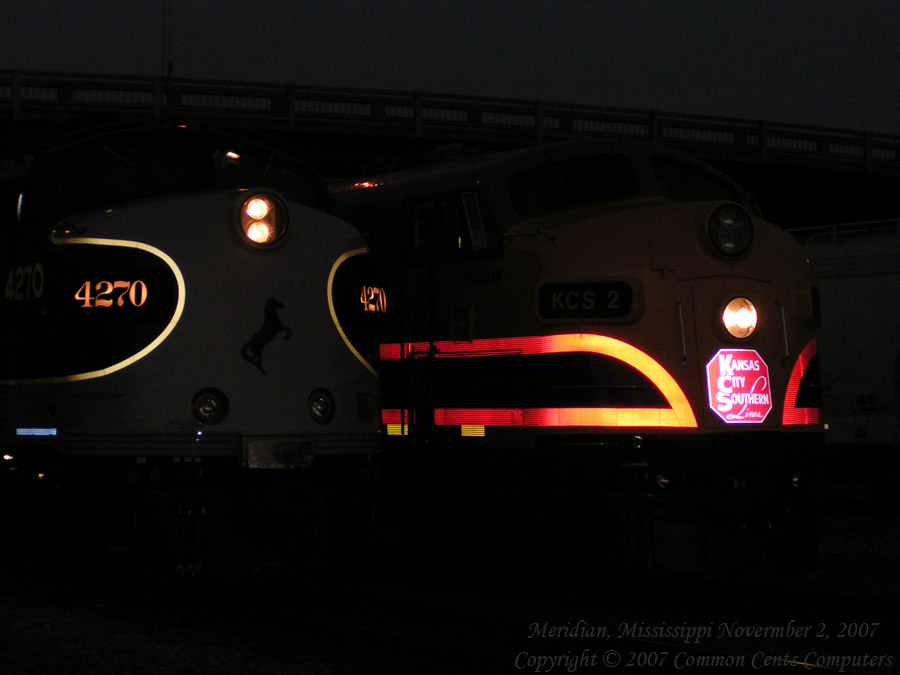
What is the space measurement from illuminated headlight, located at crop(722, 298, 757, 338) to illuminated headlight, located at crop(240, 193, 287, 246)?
11.2ft

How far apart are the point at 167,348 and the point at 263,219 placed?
117 cm

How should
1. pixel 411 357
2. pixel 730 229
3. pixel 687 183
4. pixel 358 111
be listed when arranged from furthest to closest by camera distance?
pixel 358 111, pixel 687 183, pixel 411 357, pixel 730 229

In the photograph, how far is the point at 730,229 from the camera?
33.8 feet

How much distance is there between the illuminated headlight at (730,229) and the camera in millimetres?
10203

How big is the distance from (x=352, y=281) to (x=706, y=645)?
385 centimetres

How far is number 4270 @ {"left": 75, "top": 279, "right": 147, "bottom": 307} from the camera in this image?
30.0ft

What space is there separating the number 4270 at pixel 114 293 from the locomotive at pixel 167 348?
0.5 inches

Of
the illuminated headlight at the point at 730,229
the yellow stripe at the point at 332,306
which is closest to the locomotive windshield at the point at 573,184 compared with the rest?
the illuminated headlight at the point at 730,229

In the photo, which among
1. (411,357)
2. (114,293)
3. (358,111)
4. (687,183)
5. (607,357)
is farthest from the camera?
(358,111)

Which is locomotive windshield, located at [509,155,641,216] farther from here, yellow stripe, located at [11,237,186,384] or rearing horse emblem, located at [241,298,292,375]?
yellow stripe, located at [11,237,186,384]

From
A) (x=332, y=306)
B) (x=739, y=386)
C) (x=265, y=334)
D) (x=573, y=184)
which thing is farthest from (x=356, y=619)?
(x=573, y=184)

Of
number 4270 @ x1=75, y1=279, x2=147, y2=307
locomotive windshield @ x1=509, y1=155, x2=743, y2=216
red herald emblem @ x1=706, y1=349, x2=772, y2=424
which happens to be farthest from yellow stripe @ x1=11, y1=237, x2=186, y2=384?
red herald emblem @ x1=706, y1=349, x2=772, y2=424

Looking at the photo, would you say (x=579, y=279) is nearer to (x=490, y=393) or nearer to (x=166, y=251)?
(x=490, y=393)

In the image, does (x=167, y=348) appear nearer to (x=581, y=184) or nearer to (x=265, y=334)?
(x=265, y=334)
